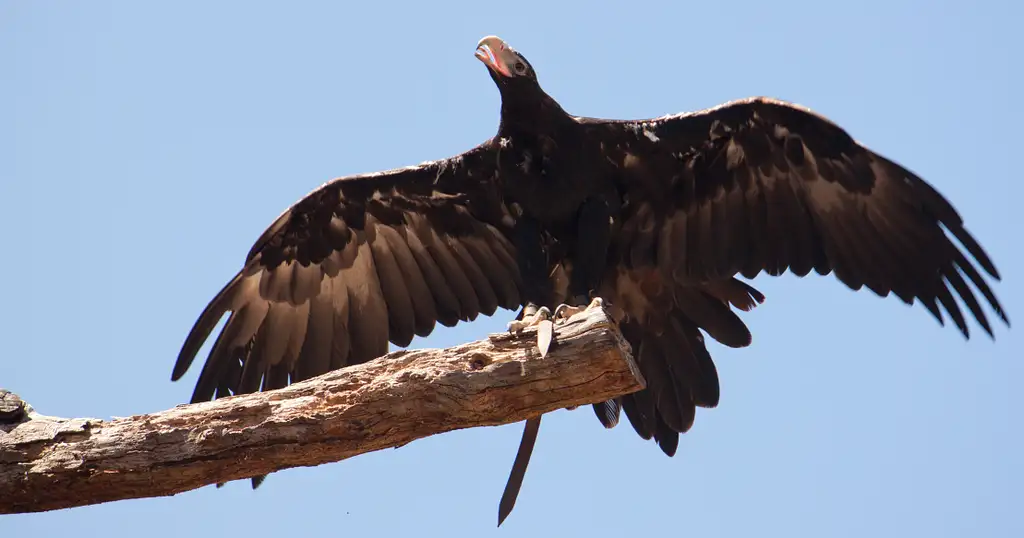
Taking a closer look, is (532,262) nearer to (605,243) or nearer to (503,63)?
(605,243)

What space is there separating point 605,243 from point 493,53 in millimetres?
1631

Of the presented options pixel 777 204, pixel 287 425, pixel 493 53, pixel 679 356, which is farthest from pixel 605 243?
pixel 287 425

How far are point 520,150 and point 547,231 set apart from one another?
62 cm

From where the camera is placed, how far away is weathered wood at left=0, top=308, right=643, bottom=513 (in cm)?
552

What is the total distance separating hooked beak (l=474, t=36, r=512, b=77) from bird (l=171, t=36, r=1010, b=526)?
0.06 ft

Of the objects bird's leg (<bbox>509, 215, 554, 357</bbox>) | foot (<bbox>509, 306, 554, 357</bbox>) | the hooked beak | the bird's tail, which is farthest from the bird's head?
foot (<bbox>509, 306, 554, 357</bbox>)

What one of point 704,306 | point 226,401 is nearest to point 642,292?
point 704,306

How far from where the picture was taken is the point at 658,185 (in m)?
8.28

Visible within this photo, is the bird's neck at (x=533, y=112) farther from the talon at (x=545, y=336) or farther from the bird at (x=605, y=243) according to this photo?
the talon at (x=545, y=336)

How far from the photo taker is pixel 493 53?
26.9 ft

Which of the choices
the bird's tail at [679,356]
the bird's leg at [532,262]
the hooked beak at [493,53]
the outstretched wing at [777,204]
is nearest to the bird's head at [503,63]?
the hooked beak at [493,53]

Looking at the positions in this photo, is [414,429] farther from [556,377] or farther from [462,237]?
[462,237]

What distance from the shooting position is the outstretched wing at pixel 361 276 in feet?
28.0

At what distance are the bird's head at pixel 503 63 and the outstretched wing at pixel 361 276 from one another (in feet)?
2.58
